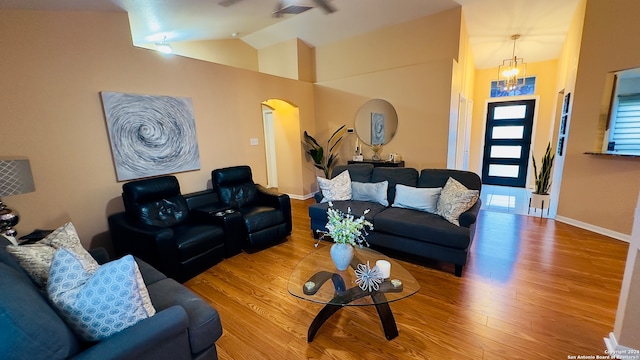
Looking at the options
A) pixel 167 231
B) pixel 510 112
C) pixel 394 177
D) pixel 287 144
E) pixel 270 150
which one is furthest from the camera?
pixel 270 150

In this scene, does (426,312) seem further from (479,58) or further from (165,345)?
(479,58)

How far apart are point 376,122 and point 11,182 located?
4898mm

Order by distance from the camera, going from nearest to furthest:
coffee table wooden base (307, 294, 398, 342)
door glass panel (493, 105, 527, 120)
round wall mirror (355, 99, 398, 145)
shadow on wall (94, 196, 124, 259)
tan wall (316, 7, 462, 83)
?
coffee table wooden base (307, 294, 398, 342) < shadow on wall (94, 196, 124, 259) < tan wall (316, 7, 462, 83) < round wall mirror (355, 99, 398, 145) < door glass panel (493, 105, 527, 120)

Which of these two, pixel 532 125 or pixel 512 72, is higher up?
pixel 512 72

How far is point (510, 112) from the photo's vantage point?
6109mm

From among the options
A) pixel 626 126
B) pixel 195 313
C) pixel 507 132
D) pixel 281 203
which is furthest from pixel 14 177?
pixel 507 132

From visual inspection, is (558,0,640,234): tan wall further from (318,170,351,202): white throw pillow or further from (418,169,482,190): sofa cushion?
(318,170,351,202): white throw pillow

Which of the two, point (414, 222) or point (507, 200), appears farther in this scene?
point (507, 200)

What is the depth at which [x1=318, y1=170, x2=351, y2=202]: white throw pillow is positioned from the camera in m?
3.55

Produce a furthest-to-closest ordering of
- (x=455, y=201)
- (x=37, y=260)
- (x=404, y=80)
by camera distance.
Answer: (x=404, y=80), (x=455, y=201), (x=37, y=260)

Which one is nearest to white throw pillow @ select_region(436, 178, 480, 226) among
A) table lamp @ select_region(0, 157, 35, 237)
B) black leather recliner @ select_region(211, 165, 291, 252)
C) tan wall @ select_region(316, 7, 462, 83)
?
black leather recliner @ select_region(211, 165, 291, 252)

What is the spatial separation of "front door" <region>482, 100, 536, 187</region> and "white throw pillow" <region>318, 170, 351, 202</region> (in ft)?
16.3

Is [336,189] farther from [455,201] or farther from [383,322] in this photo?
[383,322]

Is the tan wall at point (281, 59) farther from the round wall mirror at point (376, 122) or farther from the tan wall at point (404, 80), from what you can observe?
the round wall mirror at point (376, 122)
